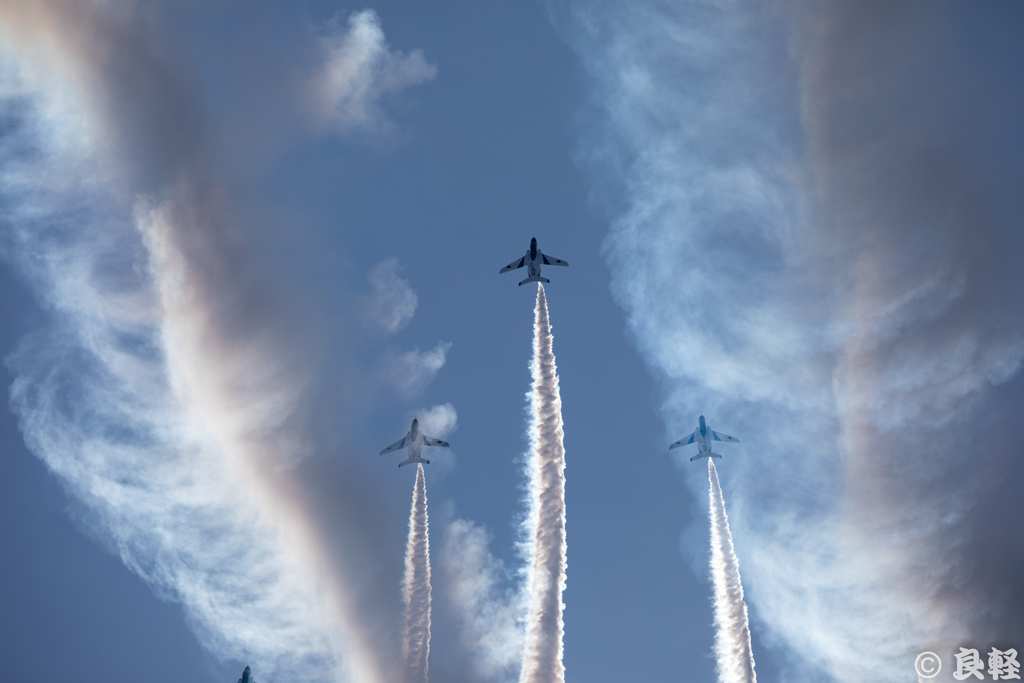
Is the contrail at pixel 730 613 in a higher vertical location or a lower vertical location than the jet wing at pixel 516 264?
lower

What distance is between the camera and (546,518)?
125 m

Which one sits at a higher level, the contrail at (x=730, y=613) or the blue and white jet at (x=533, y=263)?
the blue and white jet at (x=533, y=263)

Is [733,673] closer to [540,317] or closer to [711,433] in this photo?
[711,433]

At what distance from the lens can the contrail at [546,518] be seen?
116m

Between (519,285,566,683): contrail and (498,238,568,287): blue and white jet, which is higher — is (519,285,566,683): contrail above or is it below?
below

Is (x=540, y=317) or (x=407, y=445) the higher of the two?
(x=540, y=317)

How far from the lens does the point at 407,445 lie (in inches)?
5802

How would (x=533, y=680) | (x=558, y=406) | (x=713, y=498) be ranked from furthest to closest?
(x=713, y=498) → (x=558, y=406) → (x=533, y=680)

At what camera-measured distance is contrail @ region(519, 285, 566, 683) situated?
382 ft

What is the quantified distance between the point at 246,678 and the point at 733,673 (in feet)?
271

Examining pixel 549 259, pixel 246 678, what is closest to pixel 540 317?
pixel 549 259

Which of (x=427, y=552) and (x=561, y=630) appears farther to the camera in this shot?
(x=427, y=552)

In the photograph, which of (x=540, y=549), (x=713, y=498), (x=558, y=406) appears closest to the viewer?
(x=540, y=549)

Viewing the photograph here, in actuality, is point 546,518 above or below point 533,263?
below
